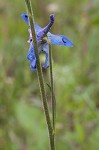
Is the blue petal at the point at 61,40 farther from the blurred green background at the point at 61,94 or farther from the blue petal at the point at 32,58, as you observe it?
the blurred green background at the point at 61,94

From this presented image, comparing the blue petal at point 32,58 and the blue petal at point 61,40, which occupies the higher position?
the blue petal at point 61,40

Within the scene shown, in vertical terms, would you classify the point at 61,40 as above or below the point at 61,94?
below

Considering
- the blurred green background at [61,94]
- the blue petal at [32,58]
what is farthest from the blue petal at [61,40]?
the blurred green background at [61,94]

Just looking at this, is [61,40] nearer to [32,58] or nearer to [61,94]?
[32,58]

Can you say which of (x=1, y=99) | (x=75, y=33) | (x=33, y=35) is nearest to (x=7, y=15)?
(x=75, y=33)

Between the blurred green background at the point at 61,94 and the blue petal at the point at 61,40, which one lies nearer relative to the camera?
the blue petal at the point at 61,40

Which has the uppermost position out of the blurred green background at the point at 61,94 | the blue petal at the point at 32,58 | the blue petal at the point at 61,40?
the blurred green background at the point at 61,94

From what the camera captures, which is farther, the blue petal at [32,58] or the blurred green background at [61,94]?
the blurred green background at [61,94]

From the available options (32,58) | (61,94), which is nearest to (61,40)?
(32,58)

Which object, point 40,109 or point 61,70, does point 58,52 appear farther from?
point 61,70
